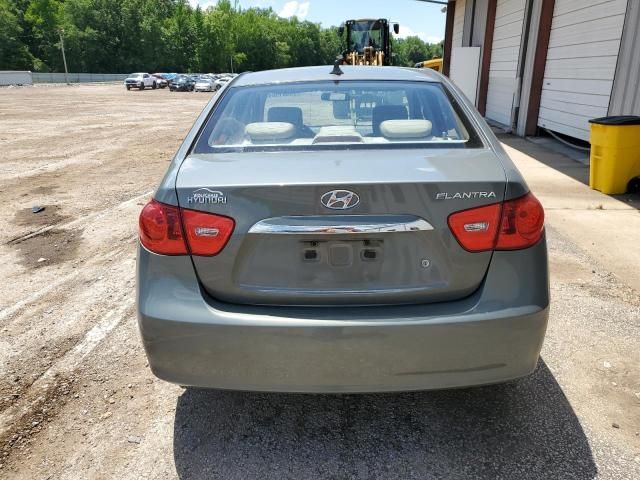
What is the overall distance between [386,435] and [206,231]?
4.34ft

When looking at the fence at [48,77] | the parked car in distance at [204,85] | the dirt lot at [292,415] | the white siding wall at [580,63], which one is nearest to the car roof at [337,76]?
the dirt lot at [292,415]

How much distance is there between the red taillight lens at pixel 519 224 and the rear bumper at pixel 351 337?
0.04m

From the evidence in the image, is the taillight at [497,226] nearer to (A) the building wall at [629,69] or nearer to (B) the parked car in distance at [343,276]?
(B) the parked car in distance at [343,276]

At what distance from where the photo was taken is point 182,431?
253 cm

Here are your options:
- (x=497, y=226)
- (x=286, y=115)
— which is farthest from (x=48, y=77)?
(x=497, y=226)

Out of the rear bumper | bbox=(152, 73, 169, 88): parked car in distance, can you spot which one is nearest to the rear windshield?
the rear bumper

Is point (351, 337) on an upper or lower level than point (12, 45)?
lower

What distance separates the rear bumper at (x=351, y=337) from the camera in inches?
78.4

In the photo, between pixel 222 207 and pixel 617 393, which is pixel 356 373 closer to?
pixel 222 207

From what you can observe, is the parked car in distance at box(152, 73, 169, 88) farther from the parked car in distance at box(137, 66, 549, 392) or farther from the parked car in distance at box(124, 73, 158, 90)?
the parked car in distance at box(137, 66, 549, 392)

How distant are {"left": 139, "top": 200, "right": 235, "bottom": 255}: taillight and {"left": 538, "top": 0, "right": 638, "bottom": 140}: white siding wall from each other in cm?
903

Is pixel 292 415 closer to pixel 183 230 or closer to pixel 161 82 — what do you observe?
pixel 183 230

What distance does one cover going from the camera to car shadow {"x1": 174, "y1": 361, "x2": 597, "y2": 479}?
2.27 metres

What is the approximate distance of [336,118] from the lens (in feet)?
10.5
